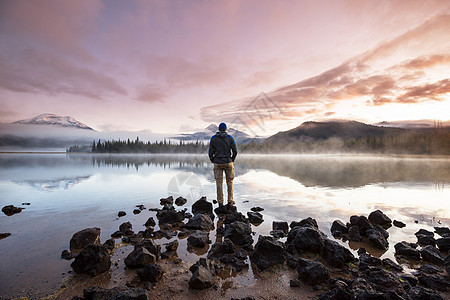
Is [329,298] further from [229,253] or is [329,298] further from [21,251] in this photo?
[21,251]

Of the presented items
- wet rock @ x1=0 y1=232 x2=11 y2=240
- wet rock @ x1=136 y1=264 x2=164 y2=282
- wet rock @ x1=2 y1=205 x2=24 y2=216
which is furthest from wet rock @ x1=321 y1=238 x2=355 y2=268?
wet rock @ x1=2 y1=205 x2=24 y2=216

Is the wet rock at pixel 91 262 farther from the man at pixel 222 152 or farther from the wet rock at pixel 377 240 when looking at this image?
the wet rock at pixel 377 240

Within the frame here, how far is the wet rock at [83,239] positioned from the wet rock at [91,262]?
1.52 m

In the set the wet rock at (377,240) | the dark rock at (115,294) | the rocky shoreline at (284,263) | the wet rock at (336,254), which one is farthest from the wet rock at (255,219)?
the dark rock at (115,294)

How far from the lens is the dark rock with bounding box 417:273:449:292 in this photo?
16.0ft

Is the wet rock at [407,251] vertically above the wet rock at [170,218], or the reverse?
the wet rock at [170,218]

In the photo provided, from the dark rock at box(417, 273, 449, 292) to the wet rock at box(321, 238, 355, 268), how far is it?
1.45 meters

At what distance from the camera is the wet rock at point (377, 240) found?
7102 millimetres

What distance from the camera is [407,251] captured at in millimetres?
6547

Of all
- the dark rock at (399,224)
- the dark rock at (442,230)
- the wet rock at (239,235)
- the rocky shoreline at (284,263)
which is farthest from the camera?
the dark rock at (399,224)

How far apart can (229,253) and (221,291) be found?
6.10ft

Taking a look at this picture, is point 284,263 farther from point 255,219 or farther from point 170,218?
point 170,218

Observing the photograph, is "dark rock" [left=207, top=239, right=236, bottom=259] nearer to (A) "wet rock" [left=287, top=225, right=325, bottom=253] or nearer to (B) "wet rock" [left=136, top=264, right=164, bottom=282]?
(B) "wet rock" [left=136, top=264, right=164, bottom=282]

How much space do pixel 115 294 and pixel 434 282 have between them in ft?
22.7
